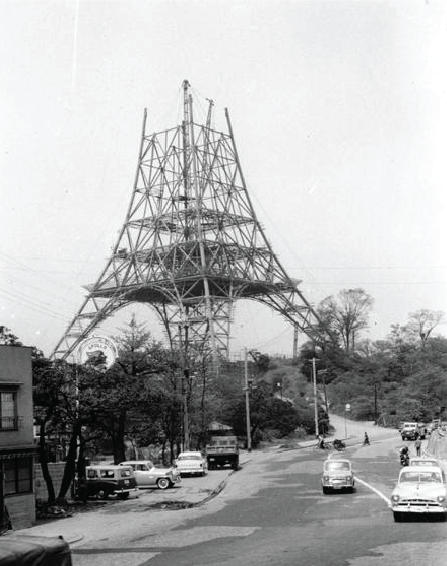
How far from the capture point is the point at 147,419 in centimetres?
4634

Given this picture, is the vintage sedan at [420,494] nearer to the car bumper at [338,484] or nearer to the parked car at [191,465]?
the car bumper at [338,484]

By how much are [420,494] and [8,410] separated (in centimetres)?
1397

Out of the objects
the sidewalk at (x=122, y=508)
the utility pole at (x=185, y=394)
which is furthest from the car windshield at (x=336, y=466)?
the utility pole at (x=185, y=394)

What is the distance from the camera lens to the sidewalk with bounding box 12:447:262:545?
72.5 feet

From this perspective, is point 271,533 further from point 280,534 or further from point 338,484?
point 338,484

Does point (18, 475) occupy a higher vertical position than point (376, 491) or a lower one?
higher

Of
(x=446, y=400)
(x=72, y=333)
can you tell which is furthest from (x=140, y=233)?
(x=446, y=400)

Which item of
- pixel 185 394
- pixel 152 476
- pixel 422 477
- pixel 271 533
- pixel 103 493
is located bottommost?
pixel 103 493

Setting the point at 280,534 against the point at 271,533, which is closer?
the point at 280,534

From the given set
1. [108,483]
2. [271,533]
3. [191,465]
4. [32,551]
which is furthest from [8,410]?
[32,551]

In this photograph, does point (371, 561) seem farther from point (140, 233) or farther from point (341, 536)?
point (140, 233)

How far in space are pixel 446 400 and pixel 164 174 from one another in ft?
137

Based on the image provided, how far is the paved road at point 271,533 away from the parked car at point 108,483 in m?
1.55

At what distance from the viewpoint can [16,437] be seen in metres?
26.1
